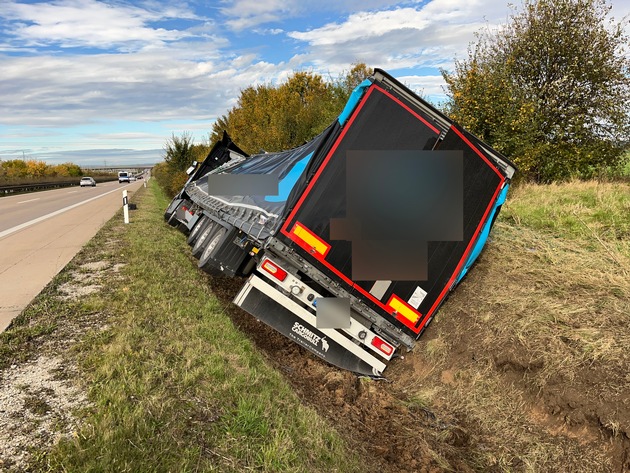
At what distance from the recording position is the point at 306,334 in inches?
181

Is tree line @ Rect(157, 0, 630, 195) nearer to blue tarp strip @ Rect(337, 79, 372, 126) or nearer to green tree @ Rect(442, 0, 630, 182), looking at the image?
green tree @ Rect(442, 0, 630, 182)

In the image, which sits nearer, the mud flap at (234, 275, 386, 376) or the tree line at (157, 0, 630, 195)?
the mud flap at (234, 275, 386, 376)

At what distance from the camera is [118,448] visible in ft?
8.21

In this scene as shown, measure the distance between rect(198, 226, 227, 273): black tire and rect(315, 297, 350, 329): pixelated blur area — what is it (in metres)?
1.91

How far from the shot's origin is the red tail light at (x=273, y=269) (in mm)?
4324

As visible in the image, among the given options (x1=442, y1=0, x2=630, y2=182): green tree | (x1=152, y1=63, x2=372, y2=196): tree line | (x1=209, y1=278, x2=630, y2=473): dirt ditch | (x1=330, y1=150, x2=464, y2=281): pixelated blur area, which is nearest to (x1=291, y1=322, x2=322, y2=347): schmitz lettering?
(x1=209, y1=278, x2=630, y2=473): dirt ditch

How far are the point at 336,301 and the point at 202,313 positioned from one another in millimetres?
1964

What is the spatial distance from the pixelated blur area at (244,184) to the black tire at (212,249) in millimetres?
748

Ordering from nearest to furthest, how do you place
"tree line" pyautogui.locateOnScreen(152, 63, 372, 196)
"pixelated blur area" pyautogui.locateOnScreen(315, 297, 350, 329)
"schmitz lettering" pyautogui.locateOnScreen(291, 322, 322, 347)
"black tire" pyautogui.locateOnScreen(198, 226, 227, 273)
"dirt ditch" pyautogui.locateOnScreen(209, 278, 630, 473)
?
1. "dirt ditch" pyautogui.locateOnScreen(209, 278, 630, 473)
2. "pixelated blur area" pyautogui.locateOnScreen(315, 297, 350, 329)
3. "schmitz lettering" pyautogui.locateOnScreen(291, 322, 322, 347)
4. "black tire" pyautogui.locateOnScreen(198, 226, 227, 273)
5. "tree line" pyautogui.locateOnScreen(152, 63, 372, 196)

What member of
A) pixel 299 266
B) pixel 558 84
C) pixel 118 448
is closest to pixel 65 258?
pixel 299 266

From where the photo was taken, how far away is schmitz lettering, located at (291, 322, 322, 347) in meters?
4.57

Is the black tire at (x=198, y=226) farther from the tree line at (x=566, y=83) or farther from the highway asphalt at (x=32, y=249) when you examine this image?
the tree line at (x=566, y=83)

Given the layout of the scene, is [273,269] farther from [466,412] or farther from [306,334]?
[466,412]

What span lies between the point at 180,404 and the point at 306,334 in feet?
5.70
